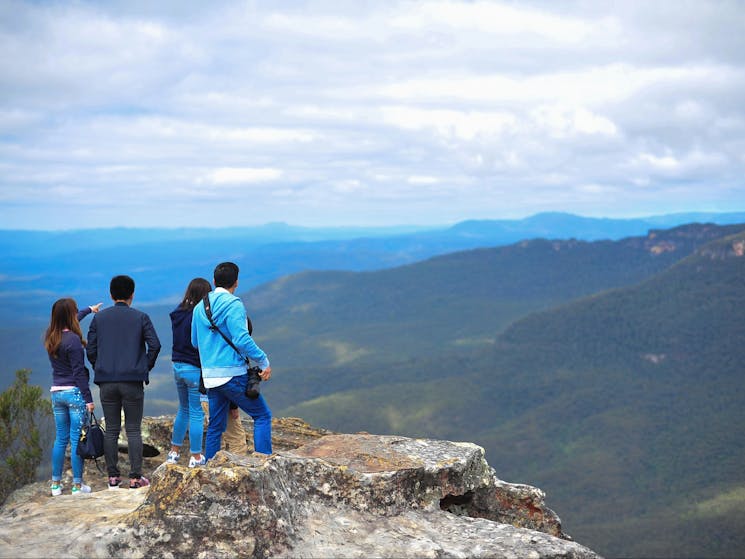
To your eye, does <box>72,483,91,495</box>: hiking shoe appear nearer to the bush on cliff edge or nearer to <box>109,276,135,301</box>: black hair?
<box>109,276,135,301</box>: black hair

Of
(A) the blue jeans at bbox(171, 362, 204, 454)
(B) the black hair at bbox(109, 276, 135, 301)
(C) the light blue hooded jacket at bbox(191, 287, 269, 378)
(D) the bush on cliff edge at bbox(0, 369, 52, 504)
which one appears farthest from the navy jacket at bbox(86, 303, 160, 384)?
(D) the bush on cliff edge at bbox(0, 369, 52, 504)

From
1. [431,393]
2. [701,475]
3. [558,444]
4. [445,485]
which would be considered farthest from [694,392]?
[445,485]

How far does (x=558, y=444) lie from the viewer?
→ 17850 cm

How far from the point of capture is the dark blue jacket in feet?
39.2

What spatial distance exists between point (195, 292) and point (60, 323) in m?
2.39

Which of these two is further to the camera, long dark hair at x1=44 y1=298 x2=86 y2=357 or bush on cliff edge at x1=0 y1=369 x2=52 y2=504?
bush on cliff edge at x1=0 y1=369 x2=52 y2=504

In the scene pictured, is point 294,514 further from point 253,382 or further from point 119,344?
point 119,344

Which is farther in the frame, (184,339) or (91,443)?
(184,339)

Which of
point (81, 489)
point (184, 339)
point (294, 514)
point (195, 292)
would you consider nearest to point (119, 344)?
point (184, 339)

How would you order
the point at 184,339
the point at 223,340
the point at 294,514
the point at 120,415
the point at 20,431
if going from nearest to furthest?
the point at 294,514 → the point at 223,340 → the point at 120,415 → the point at 184,339 → the point at 20,431

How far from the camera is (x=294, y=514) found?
8781 millimetres

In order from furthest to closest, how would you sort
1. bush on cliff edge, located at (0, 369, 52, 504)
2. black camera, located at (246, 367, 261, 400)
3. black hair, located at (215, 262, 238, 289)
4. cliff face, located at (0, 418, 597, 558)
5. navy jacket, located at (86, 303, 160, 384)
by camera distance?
A: 1. bush on cliff edge, located at (0, 369, 52, 504)
2. navy jacket, located at (86, 303, 160, 384)
3. black hair, located at (215, 262, 238, 289)
4. black camera, located at (246, 367, 261, 400)
5. cliff face, located at (0, 418, 597, 558)

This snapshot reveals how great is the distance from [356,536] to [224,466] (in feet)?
6.33

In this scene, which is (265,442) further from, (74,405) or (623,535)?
(623,535)
